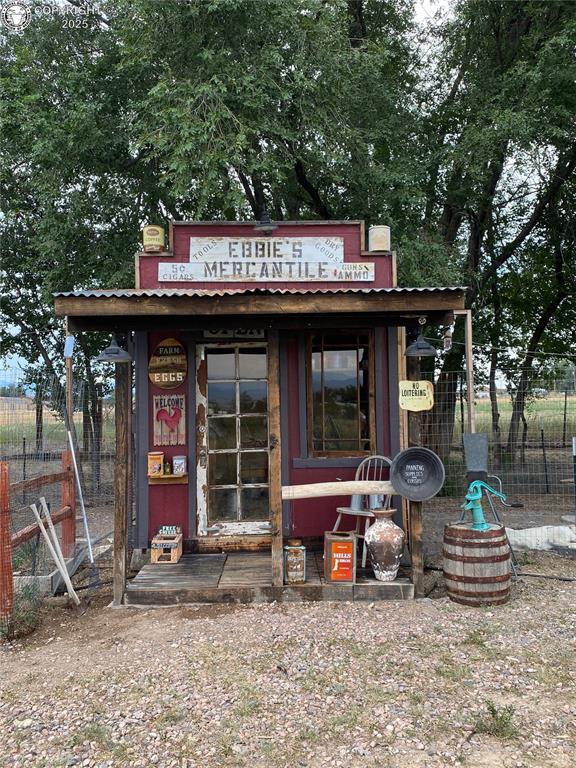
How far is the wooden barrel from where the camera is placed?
4719mm

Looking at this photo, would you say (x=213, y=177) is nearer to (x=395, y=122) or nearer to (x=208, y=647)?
(x=395, y=122)

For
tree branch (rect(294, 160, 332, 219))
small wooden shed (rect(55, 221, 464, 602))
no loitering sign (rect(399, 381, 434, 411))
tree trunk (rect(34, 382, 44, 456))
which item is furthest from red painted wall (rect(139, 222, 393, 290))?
tree branch (rect(294, 160, 332, 219))

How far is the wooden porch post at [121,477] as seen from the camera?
4844 millimetres

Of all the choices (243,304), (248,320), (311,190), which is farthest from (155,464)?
(311,190)

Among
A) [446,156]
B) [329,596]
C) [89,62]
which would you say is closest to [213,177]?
[89,62]

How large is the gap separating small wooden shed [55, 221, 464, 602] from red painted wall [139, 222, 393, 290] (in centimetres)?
1

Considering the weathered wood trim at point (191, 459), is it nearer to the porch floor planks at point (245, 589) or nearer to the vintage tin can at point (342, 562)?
the porch floor planks at point (245, 589)

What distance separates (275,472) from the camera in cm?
483

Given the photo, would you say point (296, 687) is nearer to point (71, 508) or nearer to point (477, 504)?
point (477, 504)

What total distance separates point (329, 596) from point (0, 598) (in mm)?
2662

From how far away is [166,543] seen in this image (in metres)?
5.57

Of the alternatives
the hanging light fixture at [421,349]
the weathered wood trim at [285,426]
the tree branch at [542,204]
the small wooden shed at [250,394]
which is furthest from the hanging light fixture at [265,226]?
the tree branch at [542,204]

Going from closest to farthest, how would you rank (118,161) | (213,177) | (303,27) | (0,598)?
1. (0,598)
2. (213,177)
3. (303,27)
4. (118,161)

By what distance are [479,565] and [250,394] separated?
286 cm
